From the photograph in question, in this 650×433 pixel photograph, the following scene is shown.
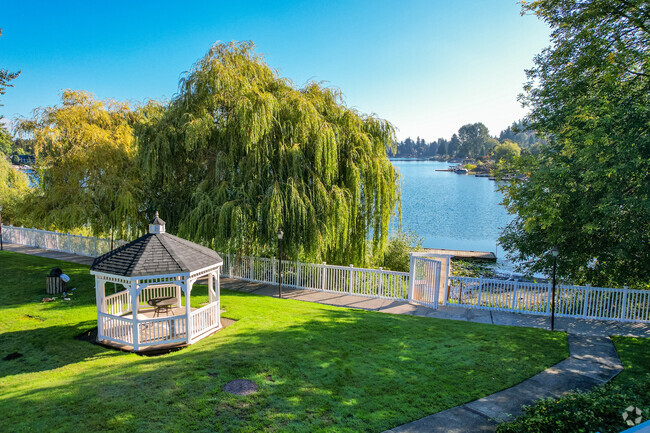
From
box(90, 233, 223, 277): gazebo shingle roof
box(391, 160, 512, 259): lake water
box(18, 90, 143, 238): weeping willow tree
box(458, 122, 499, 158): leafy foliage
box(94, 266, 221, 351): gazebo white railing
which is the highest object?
box(458, 122, 499, 158): leafy foliage

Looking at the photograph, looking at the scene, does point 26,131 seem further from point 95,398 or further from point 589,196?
point 589,196

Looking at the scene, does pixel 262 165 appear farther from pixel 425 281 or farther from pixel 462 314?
pixel 462 314

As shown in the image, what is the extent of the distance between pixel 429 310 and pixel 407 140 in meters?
190

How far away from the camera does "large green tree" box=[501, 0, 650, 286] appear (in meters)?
10.2

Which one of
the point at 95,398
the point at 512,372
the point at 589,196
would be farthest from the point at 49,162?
the point at 589,196

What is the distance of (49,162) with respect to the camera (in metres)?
17.4

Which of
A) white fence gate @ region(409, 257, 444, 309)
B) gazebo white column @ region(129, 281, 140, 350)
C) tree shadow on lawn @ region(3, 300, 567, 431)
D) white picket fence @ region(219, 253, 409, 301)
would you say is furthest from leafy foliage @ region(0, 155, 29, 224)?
white fence gate @ region(409, 257, 444, 309)

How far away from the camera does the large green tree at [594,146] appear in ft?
33.5

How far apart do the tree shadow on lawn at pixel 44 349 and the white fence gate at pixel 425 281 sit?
30.4 feet

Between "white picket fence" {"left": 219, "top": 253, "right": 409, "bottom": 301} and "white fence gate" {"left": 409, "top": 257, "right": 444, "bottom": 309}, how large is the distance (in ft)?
1.34

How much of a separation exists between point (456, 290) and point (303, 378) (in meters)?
8.80

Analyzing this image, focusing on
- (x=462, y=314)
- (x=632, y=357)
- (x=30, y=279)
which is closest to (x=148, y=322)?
(x=462, y=314)

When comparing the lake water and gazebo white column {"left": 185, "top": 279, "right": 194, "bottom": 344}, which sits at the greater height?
gazebo white column {"left": 185, "top": 279, "right": 194, "bottom": 344}

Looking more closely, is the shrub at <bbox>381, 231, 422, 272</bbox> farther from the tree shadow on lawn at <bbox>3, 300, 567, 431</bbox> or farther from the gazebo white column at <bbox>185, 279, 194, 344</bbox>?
the gazebo white column at <bbox>185, 279, 194, 344</bbox>
